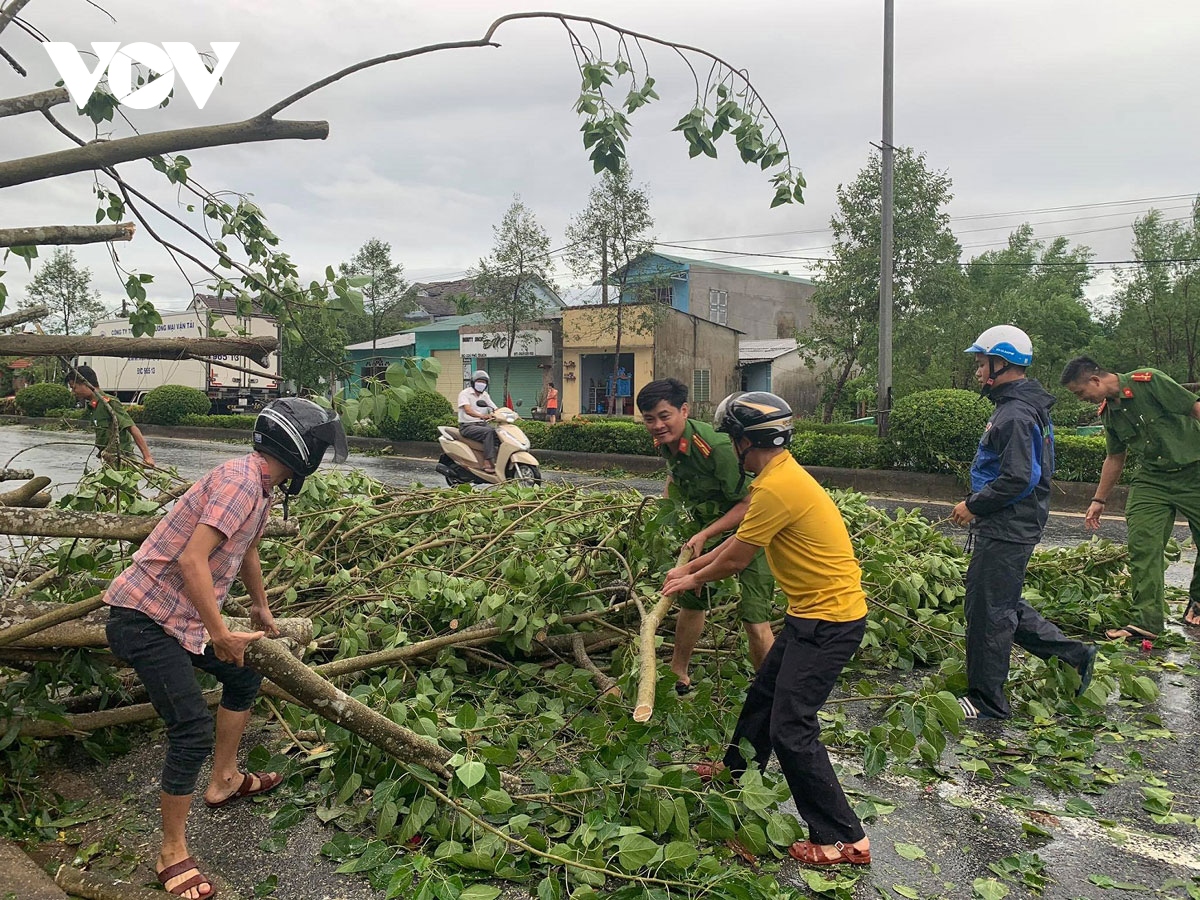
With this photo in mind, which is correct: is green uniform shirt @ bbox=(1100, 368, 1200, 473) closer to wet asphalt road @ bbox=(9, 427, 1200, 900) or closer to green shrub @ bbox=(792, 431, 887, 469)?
wet asphalt road @ bbox=(9, 427, 1200, 900)

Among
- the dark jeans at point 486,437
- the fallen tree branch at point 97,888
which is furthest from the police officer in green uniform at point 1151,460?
the dark jeans at point 486,437

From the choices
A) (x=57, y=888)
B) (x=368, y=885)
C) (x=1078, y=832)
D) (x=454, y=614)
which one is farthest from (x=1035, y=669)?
(x=57, y=888)

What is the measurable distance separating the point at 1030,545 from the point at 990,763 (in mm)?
1127

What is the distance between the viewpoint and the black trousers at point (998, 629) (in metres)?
4.43

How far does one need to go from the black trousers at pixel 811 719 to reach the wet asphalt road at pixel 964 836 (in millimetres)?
193

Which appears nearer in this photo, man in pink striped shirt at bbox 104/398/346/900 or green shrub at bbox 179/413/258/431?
man in pink striped shirt at bbox 104/398/346/900

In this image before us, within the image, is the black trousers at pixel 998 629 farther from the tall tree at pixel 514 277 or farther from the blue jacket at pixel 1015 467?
the tall tree at pixel 514 277

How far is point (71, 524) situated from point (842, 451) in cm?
1309

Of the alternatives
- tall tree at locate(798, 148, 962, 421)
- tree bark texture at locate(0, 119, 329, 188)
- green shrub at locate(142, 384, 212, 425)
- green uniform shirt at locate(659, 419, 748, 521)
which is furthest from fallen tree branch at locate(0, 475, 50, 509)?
green shrub at locate(142, 384, 212, 425)

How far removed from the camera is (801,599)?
3.29 meters

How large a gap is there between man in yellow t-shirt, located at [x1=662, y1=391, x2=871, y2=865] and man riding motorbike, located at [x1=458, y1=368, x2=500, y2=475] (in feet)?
24.6

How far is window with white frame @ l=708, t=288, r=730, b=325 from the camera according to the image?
4347 centimetres

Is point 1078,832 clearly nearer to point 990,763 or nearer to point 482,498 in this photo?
point 990,763

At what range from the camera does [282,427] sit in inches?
120
